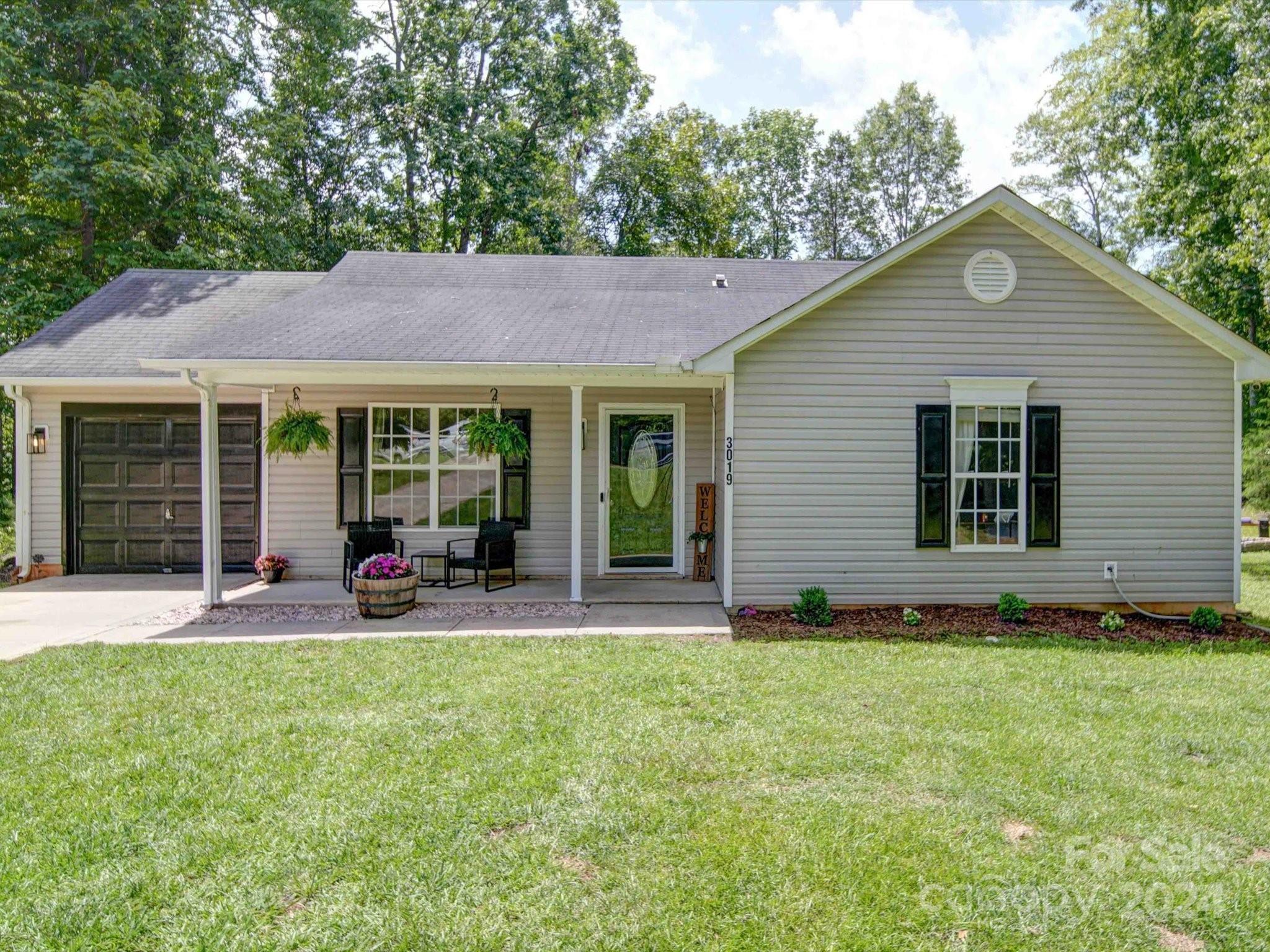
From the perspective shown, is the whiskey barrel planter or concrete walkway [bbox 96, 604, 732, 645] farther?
the whiskey barrel planter

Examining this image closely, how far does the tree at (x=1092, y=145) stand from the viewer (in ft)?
49.0

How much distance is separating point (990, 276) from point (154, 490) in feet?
34.5

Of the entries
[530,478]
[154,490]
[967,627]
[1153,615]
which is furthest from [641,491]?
[154,490]

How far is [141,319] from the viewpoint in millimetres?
10750

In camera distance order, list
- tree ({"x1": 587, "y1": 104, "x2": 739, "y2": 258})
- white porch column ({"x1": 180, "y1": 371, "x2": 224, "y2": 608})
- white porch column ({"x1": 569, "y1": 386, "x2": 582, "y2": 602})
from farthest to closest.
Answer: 1. tree ({"x1": 587, "y1": 104, "x2": 739, "y2": 258})
2. white porch column ({"x1": 569, "y1": 386, "x2": 582, "y2": 602})
3. white porch column ({"x1": 180, "y1": 371, "x2": 224, "y2": 608})

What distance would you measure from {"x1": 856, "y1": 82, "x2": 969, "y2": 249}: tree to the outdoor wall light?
25851mm

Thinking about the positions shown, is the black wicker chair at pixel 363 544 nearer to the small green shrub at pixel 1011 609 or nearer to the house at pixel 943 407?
the house at pixel 943 407

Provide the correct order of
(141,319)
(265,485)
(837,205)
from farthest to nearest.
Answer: (837,205), (141,319), (265,485)

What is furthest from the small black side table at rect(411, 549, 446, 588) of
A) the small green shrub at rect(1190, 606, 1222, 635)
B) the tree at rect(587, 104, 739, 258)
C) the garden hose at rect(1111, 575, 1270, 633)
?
the tree at rect(587, 104, 739, 258)

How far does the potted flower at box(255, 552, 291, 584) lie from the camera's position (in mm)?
9133

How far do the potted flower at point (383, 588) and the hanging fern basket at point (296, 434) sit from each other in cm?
195

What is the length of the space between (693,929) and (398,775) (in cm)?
176

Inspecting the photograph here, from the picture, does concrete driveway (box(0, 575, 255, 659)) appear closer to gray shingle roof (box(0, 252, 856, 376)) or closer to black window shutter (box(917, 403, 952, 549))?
gray shingle roof (box(0, 252, 856, 376))

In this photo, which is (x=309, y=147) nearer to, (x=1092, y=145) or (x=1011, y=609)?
(x=1011, y=609)
